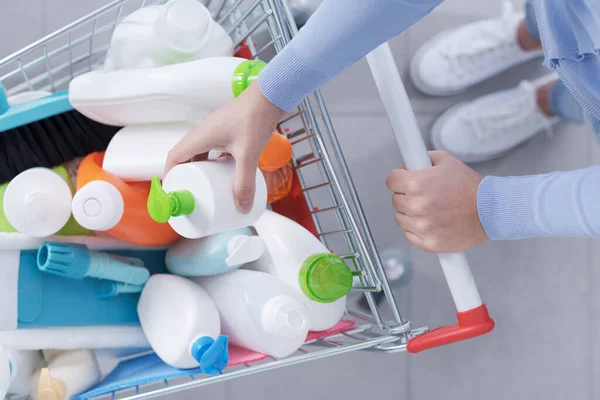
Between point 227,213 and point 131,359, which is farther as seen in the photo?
point 131,359

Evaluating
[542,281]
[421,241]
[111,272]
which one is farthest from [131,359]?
[542,281]

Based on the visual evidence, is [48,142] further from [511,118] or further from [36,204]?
[511,118]

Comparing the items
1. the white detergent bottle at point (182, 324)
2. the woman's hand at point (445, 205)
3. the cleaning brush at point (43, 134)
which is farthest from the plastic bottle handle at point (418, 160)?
the cleaning brush at point (43, 134)

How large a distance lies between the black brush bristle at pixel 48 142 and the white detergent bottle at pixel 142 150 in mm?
66

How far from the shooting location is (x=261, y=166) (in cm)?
65

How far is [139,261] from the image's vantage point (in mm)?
732

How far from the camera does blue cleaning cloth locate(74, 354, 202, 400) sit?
0.64 m

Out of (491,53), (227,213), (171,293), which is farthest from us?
(491,53)

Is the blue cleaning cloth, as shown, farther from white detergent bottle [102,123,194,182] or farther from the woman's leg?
the woman's leg

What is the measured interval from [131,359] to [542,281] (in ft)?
2.60

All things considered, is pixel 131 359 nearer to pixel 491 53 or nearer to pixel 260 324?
pixel 260 324

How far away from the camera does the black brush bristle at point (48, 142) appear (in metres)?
0.71

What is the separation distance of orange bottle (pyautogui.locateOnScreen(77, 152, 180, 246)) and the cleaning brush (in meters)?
0.04


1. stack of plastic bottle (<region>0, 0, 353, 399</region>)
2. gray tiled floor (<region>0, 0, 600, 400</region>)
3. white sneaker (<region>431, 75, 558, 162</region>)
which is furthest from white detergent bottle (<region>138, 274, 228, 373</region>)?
white sneaker (<region>431, 75, 558, 162</region>)
